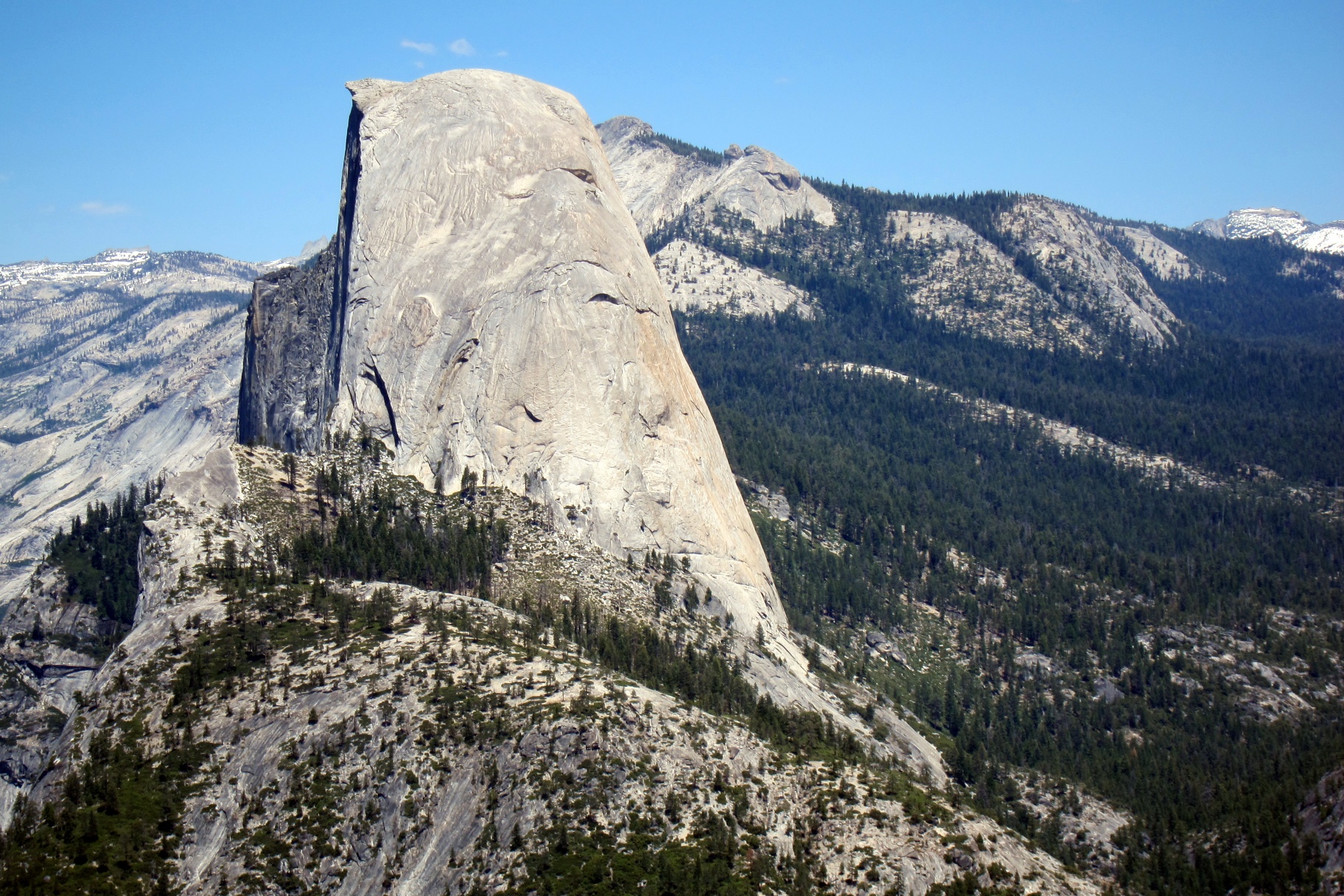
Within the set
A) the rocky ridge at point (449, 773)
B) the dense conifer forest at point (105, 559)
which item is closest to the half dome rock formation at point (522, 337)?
the dense conifer forest at point (105, 559)

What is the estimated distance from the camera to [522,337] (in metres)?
147

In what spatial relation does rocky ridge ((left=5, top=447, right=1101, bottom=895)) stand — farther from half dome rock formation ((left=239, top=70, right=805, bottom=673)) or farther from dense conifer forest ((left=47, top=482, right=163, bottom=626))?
dense conifer forest ((left=47, top=482, right=163, bottom=626))

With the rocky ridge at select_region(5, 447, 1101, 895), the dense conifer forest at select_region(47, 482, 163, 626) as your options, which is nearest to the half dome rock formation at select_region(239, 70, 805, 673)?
the dense conifer forest at select_region(47, 482, 163, 626)

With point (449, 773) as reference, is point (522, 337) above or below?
above

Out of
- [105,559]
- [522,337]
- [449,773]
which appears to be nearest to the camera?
[449,773]

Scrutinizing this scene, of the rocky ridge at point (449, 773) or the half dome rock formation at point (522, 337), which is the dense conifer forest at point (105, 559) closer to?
the half dome rock formation at point (522, 337)

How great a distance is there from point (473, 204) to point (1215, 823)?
103 metres

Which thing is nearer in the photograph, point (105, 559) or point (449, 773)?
point (449, 773)

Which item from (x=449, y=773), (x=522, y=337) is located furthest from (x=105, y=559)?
(x=449, y=773)

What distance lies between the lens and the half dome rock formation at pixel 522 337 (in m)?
145

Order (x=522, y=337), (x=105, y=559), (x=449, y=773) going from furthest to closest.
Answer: (x=105, y=559)
(x=522, y=337)
(x=449, y=773)

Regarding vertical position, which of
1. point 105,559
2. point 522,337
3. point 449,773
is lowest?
point 449,773

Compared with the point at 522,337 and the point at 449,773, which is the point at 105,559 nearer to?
the point at 522,337

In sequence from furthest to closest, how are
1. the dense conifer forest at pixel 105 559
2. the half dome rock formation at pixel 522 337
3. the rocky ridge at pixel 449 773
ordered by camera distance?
the dense conifer forest at pixel 105 559 < the half dome rock formation at pixel 522 337 < the rocky ridge at pixel 449 773
